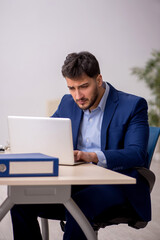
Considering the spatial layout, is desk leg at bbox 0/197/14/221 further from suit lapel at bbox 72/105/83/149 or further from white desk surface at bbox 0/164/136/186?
suit lapel at bbox 72/105/83/149

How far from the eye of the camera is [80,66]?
209 cm

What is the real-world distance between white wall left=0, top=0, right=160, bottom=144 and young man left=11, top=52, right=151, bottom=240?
5.06 m

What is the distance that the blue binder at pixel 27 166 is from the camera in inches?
51.6

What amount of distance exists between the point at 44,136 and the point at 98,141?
533 mm

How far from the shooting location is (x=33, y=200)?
1487 mm

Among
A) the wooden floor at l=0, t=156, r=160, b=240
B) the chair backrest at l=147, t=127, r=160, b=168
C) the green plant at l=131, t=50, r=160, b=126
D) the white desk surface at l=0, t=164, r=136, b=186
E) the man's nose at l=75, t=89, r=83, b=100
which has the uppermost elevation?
the man's nose at l=75, t=89, r=83, b=100

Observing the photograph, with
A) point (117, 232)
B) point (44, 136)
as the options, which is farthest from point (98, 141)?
point (117, 232)

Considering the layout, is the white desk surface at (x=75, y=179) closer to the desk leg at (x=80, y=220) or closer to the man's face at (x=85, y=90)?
the desk leg at (x=80, y=220)

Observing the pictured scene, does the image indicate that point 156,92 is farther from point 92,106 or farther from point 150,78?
point 92,106

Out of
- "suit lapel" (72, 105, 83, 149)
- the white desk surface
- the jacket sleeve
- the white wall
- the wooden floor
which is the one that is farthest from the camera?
the white wall

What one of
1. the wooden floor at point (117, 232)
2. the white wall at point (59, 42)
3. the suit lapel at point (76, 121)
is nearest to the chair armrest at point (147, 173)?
the suit lapel at point (76, 121)

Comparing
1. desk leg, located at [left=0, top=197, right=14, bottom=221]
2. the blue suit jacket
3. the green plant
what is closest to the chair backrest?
A: the blue suit jacket

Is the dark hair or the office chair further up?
the dark hair

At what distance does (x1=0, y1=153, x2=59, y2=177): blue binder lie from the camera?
131 centimetres
